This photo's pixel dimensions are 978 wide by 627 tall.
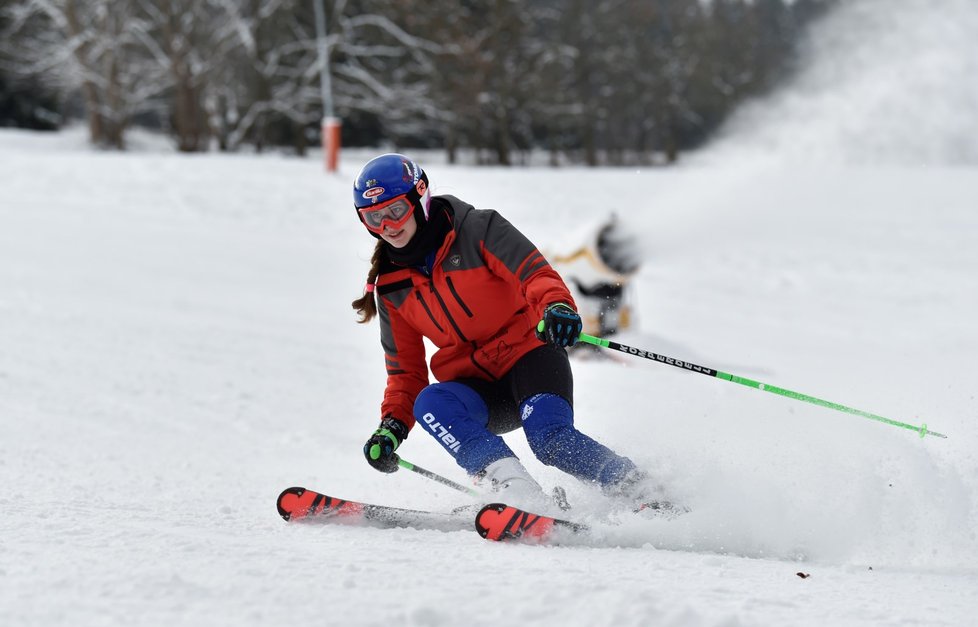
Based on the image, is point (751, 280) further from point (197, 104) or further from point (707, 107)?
point (707, 107)

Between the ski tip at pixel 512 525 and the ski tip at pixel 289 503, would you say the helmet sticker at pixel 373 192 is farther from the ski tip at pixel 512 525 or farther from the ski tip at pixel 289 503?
the ski tip at pixel 512 525

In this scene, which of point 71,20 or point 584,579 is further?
point 71,20

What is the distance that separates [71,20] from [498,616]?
87.5 ft

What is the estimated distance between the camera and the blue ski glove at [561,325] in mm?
3080

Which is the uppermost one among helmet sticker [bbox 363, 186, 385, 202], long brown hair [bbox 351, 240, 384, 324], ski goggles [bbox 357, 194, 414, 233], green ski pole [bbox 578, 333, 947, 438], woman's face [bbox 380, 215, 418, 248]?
helmet sticker [bbox 363, 186, 385, 202]

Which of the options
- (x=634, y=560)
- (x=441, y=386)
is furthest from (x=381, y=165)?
(x=634, y=560)

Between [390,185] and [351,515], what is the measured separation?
1146 mm

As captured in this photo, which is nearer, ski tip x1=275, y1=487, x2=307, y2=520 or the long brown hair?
ski tip x1=275, y1=487, x2=307, y2=520

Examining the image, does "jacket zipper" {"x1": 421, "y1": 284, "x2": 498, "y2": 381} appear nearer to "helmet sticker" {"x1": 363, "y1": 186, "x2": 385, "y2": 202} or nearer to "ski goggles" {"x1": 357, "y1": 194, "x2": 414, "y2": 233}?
"ski goggles" {"x1": 357, "y1": 194, "x2": 414, "y2": 233}

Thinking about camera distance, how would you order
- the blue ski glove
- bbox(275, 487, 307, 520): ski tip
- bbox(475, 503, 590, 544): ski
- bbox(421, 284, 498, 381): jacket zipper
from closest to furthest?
bbox(475, 503, 590, 544): ski < the blue ski glove < bbox(275, 487, 307, 520): ski tip < bbox(421, 284, 498, 381): jacket zipper

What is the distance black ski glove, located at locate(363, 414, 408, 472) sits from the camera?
11.3ft

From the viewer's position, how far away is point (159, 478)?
13.6ft

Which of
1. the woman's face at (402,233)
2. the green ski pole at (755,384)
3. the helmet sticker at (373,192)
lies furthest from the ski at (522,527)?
the helmet sticker at (373,192)

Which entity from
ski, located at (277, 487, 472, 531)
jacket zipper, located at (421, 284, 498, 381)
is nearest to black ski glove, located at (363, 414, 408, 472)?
ski, located at (277, 487, 472, 531)
